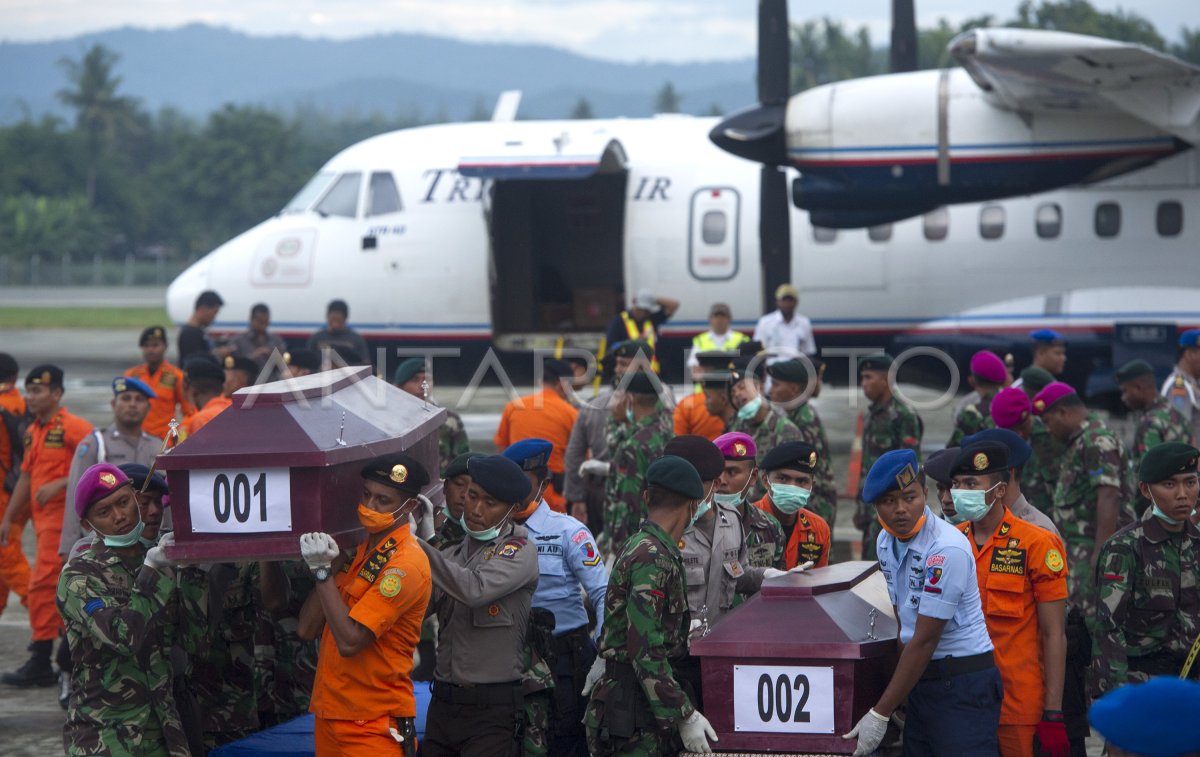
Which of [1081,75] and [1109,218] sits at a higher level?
[1081,75]

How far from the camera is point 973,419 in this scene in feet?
29.8

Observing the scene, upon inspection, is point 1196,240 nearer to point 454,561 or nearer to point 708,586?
point 708,586

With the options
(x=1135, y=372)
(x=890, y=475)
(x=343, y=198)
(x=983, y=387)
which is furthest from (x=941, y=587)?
(x=343, y=198)

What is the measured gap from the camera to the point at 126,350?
3344 cm

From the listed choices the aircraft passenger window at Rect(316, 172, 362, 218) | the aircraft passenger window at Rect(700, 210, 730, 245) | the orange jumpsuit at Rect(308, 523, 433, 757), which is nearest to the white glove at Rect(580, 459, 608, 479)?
the orange jumpsuit at Rect(308, 523, 433, 757)

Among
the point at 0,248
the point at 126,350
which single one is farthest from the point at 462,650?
the point at 0,248

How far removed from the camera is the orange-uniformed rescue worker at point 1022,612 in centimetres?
517

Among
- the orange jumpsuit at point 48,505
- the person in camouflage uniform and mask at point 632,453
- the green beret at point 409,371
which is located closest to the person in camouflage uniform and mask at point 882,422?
the person in camouflage uniform and mask at point 632,453

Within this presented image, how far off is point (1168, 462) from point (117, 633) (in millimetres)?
3935

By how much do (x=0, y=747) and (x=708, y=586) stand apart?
13.0 feet

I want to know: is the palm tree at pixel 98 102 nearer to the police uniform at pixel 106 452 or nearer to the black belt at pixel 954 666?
the police uniform at pixel 106 452

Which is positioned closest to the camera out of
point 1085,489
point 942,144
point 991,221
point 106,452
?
point 1085,489

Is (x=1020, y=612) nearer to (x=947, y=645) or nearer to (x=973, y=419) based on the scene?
(x=947, y=645)

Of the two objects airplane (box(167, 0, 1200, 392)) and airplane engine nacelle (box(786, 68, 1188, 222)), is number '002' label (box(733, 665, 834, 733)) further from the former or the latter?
airplane engine nacelle (box(786, 68, 1188, 222))
